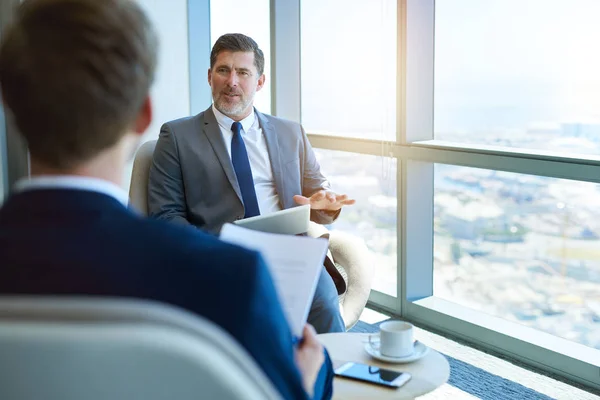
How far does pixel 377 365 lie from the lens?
6.39 ft

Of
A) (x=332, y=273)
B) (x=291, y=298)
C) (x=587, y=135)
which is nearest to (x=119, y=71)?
(x=291, y=298)

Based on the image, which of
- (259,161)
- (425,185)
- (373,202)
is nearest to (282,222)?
(259,161)

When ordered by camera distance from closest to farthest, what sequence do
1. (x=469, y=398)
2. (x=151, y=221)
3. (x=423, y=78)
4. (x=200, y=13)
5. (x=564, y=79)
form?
(x=151, y=221), (x=469, y=398), (x=564, y=79), (x=423, y=78), (x=200, y=13)

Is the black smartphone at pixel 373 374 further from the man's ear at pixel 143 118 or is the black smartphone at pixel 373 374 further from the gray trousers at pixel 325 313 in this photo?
the man's ear at pixel 143 118

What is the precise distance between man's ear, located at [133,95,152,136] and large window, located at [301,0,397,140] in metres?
2.95

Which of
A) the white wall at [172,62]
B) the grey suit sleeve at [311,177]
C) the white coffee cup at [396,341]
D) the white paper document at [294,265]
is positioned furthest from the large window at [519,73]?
the white paper document at [294,265]

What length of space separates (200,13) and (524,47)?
2.34 metres

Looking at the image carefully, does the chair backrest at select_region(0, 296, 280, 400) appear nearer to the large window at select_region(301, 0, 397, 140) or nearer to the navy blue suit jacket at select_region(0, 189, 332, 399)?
the navy blue suit jacket at select_region(0, 189, 332, 399)

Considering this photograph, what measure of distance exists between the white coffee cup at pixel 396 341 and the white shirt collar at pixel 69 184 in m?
1.21

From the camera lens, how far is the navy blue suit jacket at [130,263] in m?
0.79

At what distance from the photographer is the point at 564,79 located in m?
3.17

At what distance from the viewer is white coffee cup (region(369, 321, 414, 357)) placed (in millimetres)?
1944

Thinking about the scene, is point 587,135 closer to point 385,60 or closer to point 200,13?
point 385,60

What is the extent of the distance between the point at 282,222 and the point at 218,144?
116 cm
